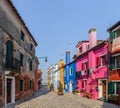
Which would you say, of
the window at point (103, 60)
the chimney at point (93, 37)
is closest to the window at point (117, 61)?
the window at point (103, 60)

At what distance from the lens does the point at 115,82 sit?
825 inches

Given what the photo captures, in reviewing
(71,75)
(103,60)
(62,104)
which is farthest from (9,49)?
(71,75)

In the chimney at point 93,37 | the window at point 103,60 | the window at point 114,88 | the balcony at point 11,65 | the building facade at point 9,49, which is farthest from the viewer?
the chimney at point 93,37

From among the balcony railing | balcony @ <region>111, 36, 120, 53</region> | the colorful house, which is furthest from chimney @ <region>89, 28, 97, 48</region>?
the balcony railing

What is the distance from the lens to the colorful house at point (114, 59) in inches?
804

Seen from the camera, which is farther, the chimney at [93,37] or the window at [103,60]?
the chimney at [93,37]

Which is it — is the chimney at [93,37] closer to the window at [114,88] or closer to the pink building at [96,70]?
the pink building at [96,70]

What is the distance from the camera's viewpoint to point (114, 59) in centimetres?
2138

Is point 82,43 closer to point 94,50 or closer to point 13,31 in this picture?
point 94,50

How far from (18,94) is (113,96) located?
901 cm

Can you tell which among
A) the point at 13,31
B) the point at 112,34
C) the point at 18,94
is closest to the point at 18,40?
the point at 13,31

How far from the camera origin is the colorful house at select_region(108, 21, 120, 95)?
804 inches

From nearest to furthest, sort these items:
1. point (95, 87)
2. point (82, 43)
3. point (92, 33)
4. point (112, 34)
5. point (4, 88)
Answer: point (4, 88), point (112, 34), point (95, 87), point (92, 33), point (82, 43)

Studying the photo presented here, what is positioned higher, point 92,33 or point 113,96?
point 92,33
